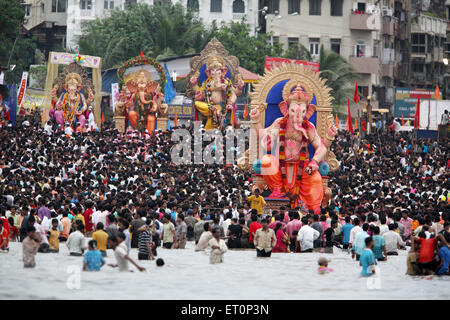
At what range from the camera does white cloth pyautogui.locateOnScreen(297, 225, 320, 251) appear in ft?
68.4

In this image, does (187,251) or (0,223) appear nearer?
(0,223)

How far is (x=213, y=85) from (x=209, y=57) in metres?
1.07

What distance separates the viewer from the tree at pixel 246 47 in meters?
60.2

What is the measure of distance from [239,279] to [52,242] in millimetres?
4630

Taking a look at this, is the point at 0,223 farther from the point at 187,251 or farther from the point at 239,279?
the point at 239,279

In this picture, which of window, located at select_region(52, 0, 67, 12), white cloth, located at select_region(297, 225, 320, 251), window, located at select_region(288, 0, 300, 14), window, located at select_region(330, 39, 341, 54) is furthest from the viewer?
window, located at select_region(52, 0, 67, 12)

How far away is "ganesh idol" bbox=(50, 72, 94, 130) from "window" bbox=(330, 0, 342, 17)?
28.5m

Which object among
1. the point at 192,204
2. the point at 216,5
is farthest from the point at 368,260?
the point at 216,5

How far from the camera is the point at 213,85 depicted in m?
39.2

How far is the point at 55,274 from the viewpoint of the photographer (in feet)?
54.6

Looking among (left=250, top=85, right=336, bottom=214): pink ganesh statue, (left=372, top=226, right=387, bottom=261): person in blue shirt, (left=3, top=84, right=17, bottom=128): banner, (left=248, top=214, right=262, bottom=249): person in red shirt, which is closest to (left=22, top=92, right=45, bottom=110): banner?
(left=3, top=84, right=17, bottom=128): banner

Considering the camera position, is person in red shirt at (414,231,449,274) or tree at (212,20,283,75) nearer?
person in red shirt at (414,231,449,274)

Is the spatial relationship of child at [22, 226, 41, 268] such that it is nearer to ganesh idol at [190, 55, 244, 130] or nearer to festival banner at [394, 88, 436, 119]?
ganesh idol at [190, 55, 244, 130]

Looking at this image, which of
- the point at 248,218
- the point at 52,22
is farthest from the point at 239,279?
the point at 52,22
